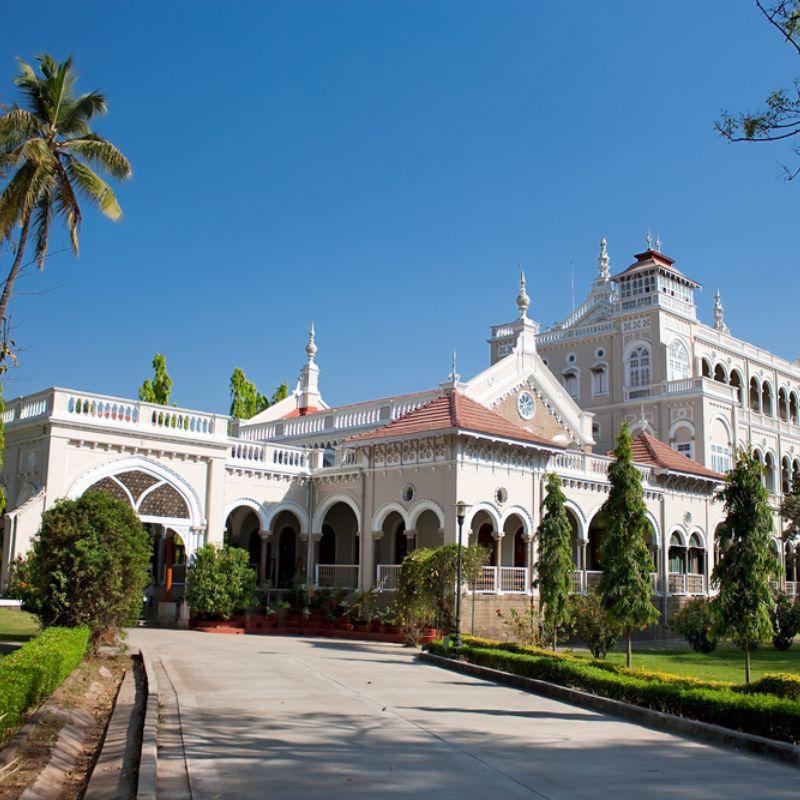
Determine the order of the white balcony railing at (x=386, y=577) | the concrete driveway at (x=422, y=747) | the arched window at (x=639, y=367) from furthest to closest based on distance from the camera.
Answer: the arched window at (x=639, y=367), the white balcony railing at (x=386, y=577), the concrete driveway at (x=422, y=747)

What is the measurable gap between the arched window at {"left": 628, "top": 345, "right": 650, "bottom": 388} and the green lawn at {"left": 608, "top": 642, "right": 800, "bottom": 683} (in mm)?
20035

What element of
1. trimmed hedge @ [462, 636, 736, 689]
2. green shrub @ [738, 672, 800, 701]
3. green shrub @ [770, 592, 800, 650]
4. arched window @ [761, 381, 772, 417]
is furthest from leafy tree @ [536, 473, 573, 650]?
A: arched window @ [761, 381, 772, 417]

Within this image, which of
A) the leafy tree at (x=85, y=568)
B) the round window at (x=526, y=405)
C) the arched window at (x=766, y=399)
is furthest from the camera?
the arched window at (x=766, y=399)

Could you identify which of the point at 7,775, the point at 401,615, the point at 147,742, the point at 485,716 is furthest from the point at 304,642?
the point at 7,775

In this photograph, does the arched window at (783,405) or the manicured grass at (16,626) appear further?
the arched window at (783,405)

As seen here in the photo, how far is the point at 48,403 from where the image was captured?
24891mm

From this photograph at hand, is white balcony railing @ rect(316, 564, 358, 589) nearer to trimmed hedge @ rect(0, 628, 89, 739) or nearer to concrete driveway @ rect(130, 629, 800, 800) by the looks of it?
concrete driveway @ rect(130, 629, 800, 800)

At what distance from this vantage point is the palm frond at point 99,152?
2158 centimetres

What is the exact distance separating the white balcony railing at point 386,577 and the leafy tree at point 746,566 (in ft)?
37.9

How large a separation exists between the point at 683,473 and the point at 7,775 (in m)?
29.1

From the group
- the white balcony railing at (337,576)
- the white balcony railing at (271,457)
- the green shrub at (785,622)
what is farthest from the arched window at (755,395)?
the white balcony railing at (337,576)

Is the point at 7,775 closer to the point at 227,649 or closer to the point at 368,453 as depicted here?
the point at 227,649

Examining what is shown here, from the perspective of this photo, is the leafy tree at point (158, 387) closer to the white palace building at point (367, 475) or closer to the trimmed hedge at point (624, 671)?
the white palace building at point (367, 475)

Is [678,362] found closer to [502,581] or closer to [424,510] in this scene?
[502,581]
